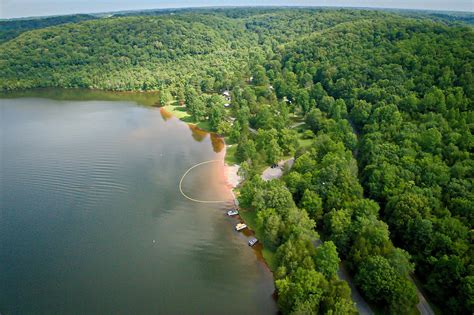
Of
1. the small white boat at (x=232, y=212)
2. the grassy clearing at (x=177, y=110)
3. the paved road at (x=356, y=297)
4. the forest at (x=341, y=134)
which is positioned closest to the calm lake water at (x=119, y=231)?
the small white boat at (x=232, y=212)

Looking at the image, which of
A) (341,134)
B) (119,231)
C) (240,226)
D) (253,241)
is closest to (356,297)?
(253,241)

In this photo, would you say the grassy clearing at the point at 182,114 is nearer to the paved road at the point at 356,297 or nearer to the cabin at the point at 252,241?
the cabin at the point at 252,241

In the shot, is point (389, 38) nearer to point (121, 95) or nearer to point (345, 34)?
point (345, 34)

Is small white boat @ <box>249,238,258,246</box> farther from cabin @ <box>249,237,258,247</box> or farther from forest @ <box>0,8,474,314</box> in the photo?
forest @ <box>0,8,474,314</box>

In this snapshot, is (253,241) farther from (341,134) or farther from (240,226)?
(341,134)

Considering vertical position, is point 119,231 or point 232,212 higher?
point 232,212

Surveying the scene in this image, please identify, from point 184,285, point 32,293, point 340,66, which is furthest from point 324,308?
point 340,66
